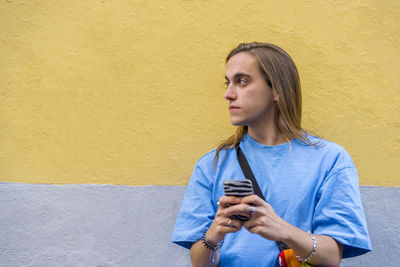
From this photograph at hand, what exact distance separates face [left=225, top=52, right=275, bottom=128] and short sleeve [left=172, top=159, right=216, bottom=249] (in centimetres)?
42

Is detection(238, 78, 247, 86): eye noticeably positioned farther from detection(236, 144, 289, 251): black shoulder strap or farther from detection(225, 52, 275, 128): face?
detection(236, 144, 289, 251): black shoulder strap

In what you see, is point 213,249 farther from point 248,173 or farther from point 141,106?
point 141,106

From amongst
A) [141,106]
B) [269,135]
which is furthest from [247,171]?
[141,106]

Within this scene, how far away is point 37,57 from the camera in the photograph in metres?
3.09

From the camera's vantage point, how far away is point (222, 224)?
6.97 ft

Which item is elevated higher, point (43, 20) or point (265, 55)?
point (43, 20)

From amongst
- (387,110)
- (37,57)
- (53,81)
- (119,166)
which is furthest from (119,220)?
(387,110)

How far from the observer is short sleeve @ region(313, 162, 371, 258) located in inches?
87.1

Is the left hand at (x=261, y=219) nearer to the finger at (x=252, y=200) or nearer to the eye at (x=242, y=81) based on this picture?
the finger at (x=252, y=200)

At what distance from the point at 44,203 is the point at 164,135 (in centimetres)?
99

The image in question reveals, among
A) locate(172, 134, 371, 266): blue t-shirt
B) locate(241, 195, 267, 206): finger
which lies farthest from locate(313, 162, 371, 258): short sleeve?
locate(241, 195, 267, 206): finger

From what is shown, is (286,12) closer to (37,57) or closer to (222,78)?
(222,78)

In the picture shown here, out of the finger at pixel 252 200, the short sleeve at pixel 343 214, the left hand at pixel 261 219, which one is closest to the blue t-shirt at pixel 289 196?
the short sleeve at pixel 343 214

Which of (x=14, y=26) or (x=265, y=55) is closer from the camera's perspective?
(x=265, y=55)
